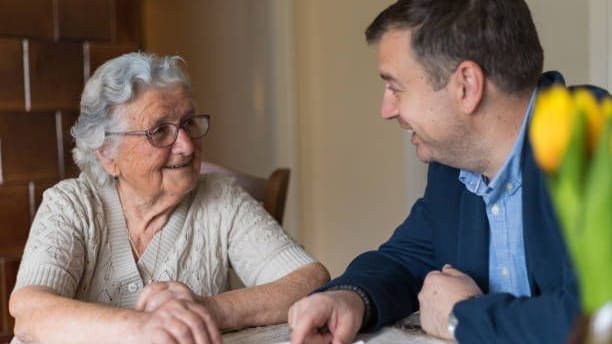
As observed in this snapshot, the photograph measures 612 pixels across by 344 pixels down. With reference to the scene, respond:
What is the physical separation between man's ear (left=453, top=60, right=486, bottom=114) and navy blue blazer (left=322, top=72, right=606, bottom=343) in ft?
0.36

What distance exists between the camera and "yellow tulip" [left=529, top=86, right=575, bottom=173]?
0.49m

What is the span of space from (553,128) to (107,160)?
1.37 m

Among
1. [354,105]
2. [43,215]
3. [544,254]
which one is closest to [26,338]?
[43,215]

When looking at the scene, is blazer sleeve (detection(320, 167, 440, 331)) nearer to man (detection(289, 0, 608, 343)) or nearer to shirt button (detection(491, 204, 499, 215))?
man (detection(289, 0, 608, 343))

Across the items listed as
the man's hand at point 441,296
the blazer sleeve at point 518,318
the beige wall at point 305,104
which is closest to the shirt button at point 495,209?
the man's hand at point 441,296

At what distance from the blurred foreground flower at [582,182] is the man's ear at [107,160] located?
134 cm

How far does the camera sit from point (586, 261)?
0.48m

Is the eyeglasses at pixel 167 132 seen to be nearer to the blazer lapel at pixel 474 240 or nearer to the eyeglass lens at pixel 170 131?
the eyeglass lens at pixel 170 131

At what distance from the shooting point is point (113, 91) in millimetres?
1682

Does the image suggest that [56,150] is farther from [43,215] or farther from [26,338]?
[26,338]

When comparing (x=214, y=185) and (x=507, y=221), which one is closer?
(x=507, y=221)

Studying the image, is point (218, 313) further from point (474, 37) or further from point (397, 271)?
point (474, 37)

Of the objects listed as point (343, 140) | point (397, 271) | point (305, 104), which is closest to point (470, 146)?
point (397, 271)

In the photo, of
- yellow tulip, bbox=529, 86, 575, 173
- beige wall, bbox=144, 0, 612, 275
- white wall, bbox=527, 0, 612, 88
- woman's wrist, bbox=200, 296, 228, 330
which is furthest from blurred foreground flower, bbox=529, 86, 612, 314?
beige wall, bbox=144, 0, 612, 275
